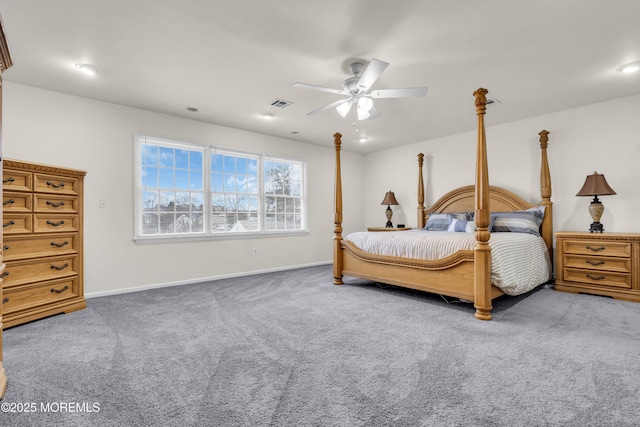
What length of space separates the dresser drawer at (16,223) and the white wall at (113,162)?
842mm

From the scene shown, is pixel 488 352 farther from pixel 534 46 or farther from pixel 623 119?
pixel 623 119

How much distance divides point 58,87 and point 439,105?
444 cm

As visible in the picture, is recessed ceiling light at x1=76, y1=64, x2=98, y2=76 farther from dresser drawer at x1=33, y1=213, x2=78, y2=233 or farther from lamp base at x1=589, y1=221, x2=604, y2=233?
lamp base at x1=589, y1=221, x2=604, y2=233

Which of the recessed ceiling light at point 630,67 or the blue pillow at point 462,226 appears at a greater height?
the recessed ceiling light at point 630,67

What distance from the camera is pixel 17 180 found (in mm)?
2758

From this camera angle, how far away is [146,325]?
106 inches

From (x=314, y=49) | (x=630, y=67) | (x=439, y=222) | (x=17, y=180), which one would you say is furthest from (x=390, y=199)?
(x=17, y=180)

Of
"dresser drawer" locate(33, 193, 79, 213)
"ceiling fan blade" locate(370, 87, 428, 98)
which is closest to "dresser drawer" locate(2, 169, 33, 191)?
"dresser drawer" locate(33, 193, 79, 213)

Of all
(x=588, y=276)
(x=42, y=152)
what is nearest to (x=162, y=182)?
(x=42, y=152)

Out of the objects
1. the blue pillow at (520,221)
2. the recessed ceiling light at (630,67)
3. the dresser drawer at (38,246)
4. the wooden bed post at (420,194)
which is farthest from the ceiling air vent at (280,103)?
the recessed ceiling light at (630,67)

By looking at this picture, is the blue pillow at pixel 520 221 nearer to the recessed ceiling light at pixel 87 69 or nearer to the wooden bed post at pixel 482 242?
the wooden bed post at pixel 482 242

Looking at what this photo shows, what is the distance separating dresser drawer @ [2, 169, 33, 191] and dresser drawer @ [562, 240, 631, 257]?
5.77m

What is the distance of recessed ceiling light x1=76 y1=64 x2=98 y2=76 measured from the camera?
290cm

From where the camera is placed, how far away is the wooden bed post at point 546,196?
4227 millimetres
